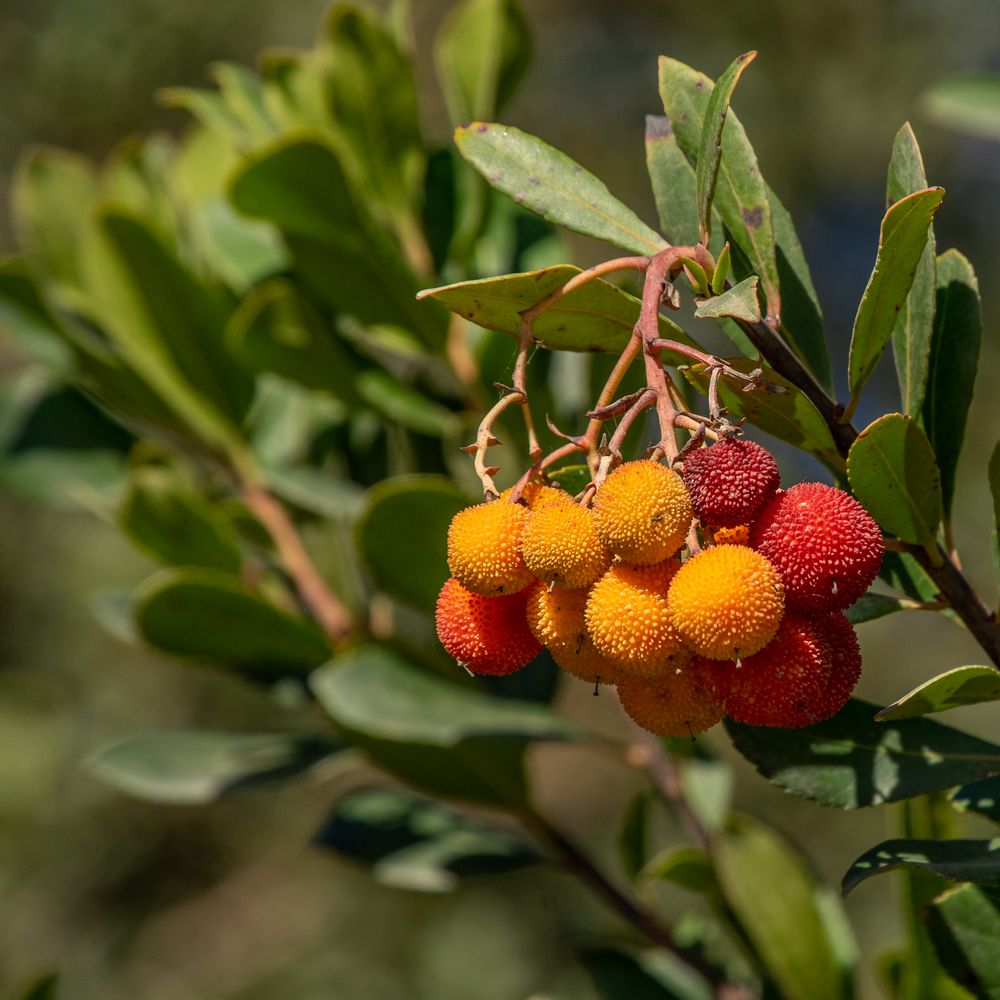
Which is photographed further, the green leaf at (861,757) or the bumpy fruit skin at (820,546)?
the green leaf at (861,757)

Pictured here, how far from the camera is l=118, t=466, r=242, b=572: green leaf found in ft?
4.93

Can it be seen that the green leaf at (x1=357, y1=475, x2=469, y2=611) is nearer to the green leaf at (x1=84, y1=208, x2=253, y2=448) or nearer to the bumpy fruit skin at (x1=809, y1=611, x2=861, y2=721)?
the green leaf at (x1=84, y1=208, x2=253, y2=448)

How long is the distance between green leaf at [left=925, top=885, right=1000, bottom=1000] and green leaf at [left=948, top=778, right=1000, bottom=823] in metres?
0.08

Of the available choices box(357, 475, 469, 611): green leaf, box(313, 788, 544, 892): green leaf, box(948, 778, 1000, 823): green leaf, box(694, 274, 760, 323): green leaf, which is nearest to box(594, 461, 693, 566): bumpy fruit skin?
box(694, 274, 760, 323): green leaf

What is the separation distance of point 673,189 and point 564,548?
38cm

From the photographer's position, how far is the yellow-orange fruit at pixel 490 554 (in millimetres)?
883

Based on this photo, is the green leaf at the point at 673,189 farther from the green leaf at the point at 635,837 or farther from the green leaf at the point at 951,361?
the green leaf at the point at 635,837

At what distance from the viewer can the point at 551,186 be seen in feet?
3.20

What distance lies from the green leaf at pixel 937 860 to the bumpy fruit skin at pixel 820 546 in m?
0.19

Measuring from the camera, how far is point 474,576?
89 cm

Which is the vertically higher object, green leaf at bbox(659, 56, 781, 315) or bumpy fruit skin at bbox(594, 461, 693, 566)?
green leaf at bbox(659, 56, 781, 315)

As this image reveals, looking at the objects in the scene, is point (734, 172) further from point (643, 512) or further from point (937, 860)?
point (937, 860)

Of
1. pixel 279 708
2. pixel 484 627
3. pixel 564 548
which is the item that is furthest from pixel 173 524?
pixel 279 708

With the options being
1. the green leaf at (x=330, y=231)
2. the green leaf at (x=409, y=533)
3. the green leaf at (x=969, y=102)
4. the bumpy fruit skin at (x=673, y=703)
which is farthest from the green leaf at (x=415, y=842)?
the green leaf at (x=969, y=102)
